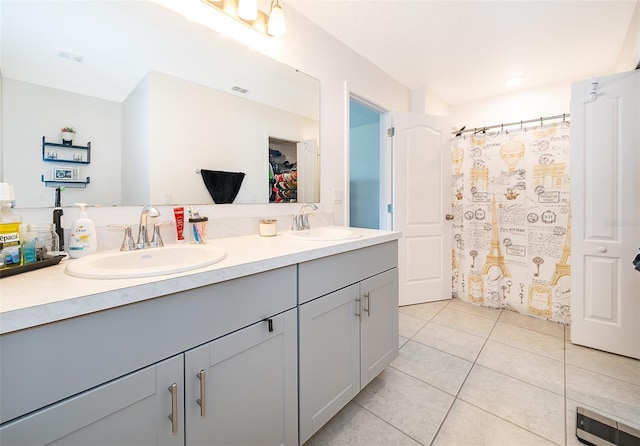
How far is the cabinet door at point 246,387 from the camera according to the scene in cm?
78

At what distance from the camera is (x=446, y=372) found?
1720mm

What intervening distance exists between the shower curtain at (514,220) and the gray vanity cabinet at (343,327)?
167cm

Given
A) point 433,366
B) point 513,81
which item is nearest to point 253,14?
point 433,366

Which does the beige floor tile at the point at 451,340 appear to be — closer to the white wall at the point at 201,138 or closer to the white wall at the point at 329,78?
the white wall at the point at 329,78

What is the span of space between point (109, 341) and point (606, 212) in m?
2.83

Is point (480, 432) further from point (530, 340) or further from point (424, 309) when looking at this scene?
point (424, 309)

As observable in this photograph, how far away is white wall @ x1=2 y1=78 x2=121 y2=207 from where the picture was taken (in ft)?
2.99

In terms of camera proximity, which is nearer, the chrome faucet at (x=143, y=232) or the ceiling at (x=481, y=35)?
the chrome faucet at (x=143, y=232)

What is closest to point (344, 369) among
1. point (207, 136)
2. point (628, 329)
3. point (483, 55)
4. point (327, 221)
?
point (327, 221)

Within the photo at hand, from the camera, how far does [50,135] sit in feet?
3.17

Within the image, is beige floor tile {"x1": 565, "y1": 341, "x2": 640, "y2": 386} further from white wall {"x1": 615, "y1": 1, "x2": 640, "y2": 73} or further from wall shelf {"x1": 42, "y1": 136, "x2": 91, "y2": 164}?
wall shelf {"x1": 42, "y1": 136, "x2": 91, "y2": 164}

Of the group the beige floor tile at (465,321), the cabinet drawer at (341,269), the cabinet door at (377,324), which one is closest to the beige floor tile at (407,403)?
the cabinet door at (377,324)

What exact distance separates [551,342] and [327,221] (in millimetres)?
1973

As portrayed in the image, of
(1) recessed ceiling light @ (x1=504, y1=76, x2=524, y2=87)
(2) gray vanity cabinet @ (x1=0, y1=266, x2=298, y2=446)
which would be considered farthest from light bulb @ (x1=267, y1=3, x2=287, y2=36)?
(1) recessed ceiling light @ (x1=504, y1=76, x2=524, y2=87)
